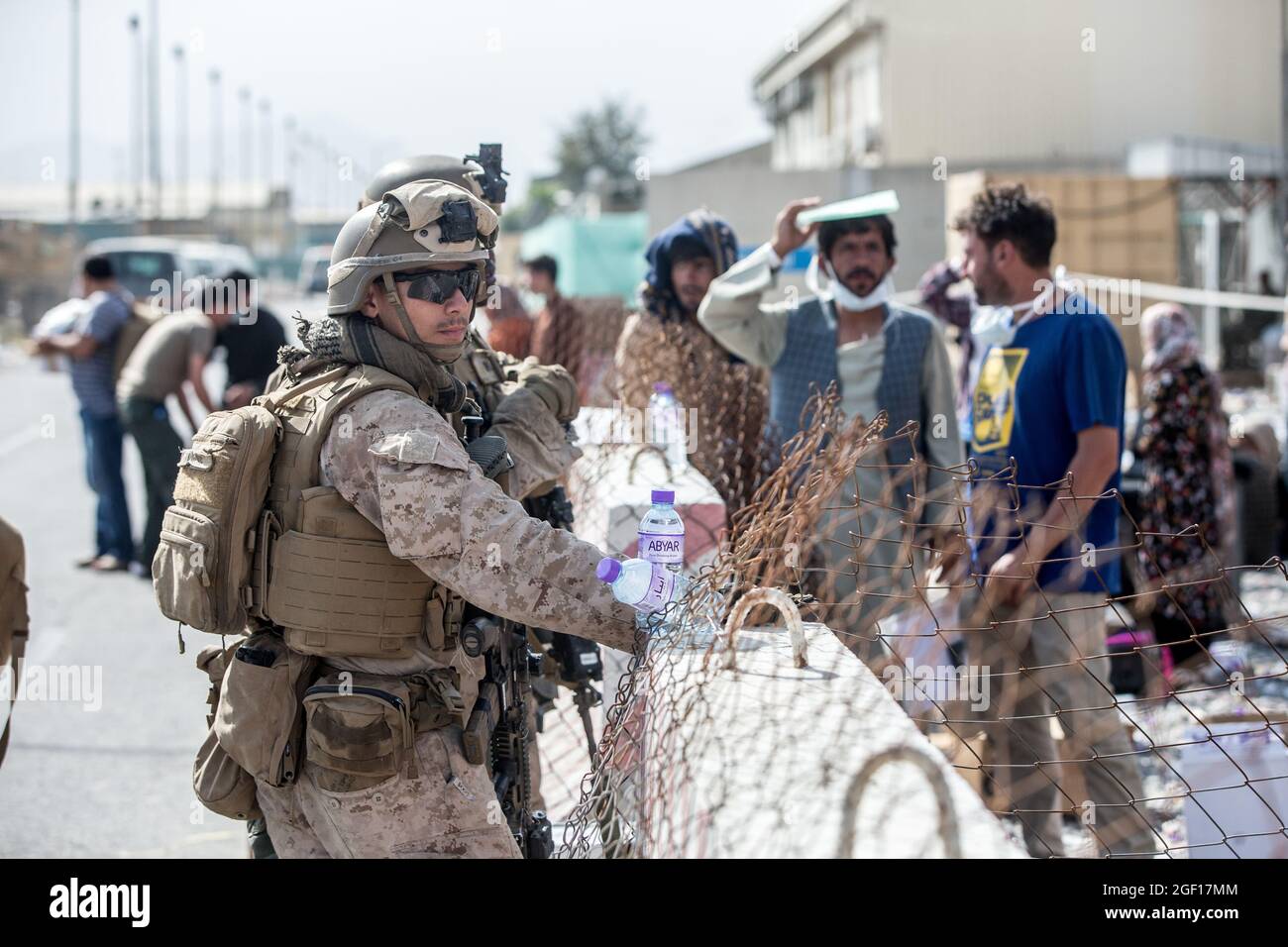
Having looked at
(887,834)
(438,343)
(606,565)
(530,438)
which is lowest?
(887,834)

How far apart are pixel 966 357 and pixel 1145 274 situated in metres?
10.2

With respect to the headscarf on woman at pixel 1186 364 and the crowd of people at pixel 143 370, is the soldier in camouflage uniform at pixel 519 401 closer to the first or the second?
the headscarf on woman at pixel 1186 364

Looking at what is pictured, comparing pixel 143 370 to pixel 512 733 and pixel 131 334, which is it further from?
pixel 512 733

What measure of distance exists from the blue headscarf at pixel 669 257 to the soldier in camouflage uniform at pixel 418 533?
2.56 m

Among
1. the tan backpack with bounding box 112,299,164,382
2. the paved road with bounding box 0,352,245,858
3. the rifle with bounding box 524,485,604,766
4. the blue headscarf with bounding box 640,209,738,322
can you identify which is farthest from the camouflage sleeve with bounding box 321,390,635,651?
the tan backpack with bounding box 112,299,164,382

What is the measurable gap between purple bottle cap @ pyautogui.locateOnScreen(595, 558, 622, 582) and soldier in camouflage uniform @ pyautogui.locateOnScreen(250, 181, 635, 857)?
2cm

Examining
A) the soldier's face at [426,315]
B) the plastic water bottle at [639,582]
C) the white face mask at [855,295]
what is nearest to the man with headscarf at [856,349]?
the white face mask at [855,295]

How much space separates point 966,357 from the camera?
589 centimetres

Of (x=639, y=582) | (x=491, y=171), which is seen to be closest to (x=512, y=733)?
(x=639, y=582)

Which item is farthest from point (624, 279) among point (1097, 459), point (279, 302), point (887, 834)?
point (279, 302)

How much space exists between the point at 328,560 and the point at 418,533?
0.24 metres

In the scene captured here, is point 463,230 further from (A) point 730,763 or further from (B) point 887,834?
(B) point 887,834

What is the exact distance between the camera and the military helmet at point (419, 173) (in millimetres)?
3740

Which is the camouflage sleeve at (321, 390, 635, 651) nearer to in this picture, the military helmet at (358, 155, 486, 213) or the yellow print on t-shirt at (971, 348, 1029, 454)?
the military helmet at (358, 155, 486, 213)
